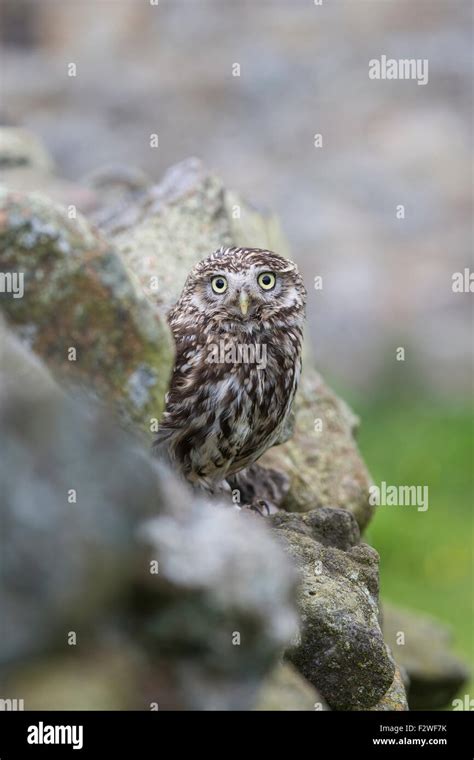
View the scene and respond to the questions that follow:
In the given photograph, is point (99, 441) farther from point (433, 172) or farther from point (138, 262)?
point (433, 172)

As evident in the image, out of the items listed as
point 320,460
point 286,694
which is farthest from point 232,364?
point 286,694

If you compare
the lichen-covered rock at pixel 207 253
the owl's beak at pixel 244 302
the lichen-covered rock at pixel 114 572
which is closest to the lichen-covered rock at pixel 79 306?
the lichen-covered rock at pixel 114 572

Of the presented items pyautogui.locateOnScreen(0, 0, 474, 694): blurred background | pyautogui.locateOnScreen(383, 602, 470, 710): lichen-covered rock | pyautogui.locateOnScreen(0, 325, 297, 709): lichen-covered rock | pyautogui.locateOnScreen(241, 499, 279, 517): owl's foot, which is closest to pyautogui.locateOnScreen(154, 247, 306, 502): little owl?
pyautogui.locateOnScreen(241, 499, 279, 517): owl's foot

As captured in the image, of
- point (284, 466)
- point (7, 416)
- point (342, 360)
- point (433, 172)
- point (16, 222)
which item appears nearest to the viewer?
point (7, 416)

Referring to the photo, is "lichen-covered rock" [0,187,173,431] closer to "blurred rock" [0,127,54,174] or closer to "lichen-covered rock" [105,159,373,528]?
"lichen-covered rock" [105,159,373,528]

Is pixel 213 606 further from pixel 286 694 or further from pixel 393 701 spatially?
pixel 393 701

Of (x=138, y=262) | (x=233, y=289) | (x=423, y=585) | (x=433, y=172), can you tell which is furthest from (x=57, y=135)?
(x=233, y=289)
